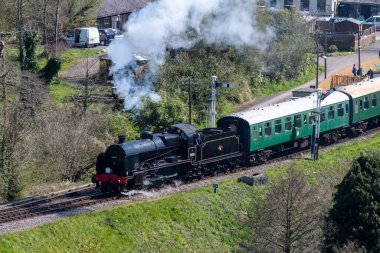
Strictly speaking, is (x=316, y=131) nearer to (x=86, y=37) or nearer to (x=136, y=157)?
(x=136, y=157)

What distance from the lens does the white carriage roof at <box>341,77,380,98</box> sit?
4609cm

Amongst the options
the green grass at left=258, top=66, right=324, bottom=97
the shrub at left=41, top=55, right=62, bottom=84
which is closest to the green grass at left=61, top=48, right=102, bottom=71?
the shrub at left=41, top=55, right=62, bottom=84

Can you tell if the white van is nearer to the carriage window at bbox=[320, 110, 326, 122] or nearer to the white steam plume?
the white steam plume

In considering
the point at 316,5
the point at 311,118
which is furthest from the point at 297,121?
the point at 316,5

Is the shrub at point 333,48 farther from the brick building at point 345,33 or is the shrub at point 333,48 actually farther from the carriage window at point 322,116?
the carriage window at point 322,116

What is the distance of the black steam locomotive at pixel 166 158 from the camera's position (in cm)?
3175

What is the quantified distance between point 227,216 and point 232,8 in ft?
68.5

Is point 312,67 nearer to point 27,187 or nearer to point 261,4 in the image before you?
point 261,4

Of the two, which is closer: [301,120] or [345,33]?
[301,120]

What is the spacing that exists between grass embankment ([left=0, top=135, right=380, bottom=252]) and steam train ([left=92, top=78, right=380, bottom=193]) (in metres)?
1.36

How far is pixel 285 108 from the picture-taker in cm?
4078

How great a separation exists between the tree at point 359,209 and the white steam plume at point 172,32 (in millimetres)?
13011

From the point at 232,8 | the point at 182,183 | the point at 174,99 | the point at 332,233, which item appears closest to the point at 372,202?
the point at 332,233

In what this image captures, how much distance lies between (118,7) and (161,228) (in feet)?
140
